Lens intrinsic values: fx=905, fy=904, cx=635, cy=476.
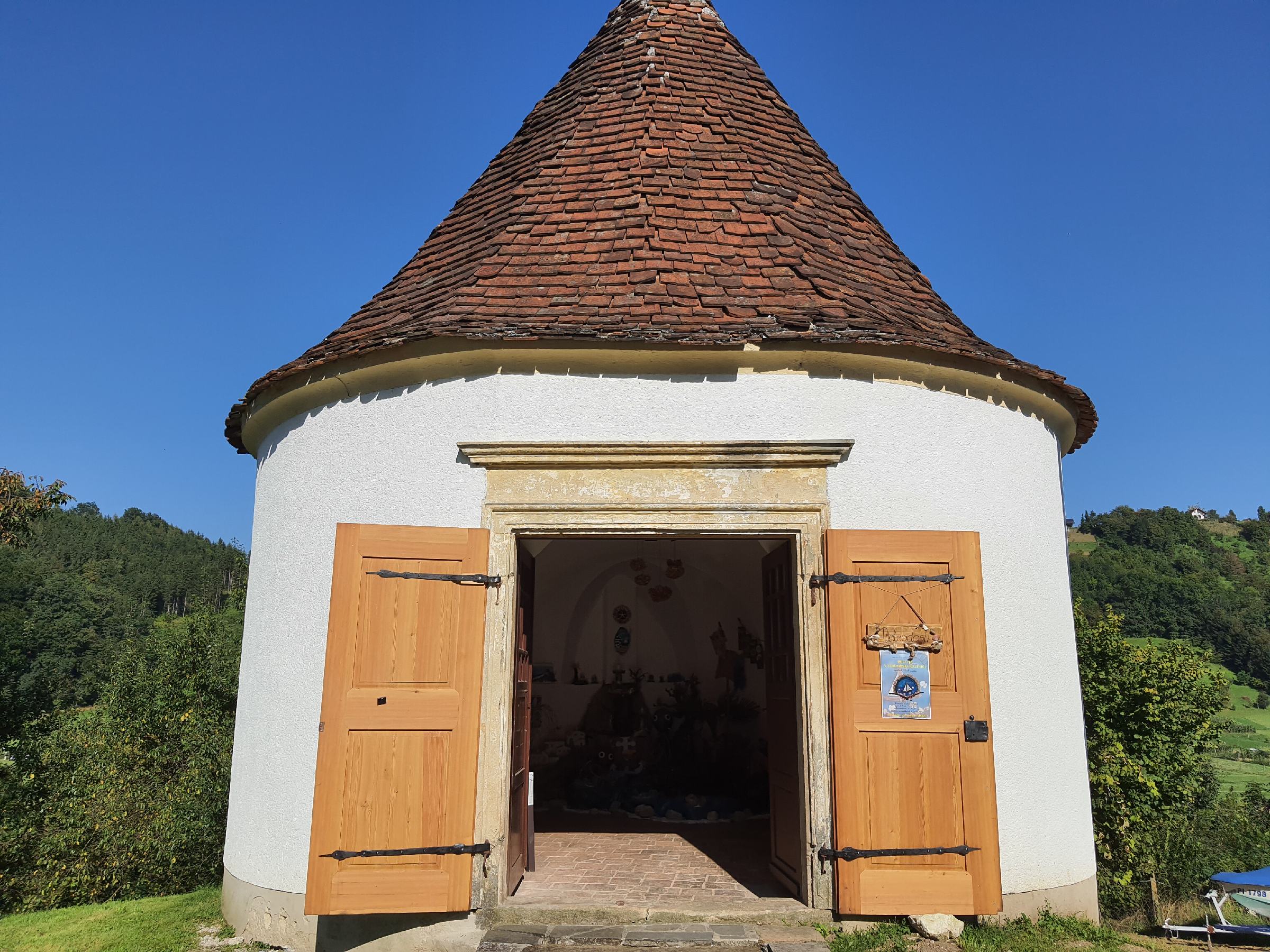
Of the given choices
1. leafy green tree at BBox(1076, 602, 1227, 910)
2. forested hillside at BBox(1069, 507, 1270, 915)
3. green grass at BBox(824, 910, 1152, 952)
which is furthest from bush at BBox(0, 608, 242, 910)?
leafy green tree at BBox(1076, 602, 1227, 910)

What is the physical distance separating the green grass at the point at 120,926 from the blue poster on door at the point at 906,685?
15.4 feet

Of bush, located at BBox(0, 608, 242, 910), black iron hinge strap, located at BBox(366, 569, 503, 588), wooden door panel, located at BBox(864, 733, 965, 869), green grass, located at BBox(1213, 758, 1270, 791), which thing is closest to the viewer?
wooden door panel, located at BBox(864, 733, 965, 869)

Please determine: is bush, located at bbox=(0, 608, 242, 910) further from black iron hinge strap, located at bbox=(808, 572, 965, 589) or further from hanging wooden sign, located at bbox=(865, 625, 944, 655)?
hanging wooden sign, located at bbox=(865, 625, 944, 655)

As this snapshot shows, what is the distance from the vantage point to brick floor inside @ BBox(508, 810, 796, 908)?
546 cm

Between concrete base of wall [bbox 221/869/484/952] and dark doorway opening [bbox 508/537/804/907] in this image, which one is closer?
concrete base of wall [bbox 221/869/484/952]

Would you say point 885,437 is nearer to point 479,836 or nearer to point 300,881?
point 479,836

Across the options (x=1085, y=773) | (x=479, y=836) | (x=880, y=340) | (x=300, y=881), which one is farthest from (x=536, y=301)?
(x=1085, y=773)

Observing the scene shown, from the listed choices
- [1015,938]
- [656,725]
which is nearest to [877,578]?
[1015,938]

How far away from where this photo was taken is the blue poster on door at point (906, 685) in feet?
16.8

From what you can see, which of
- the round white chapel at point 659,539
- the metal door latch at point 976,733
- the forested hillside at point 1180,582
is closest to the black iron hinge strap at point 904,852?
the round white chapel at point 659,539

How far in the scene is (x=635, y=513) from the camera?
17.9 feet

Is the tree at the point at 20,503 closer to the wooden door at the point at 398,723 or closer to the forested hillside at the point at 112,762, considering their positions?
the forested hillside at the point at 112,762

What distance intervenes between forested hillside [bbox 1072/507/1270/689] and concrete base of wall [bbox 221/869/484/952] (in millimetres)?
33249

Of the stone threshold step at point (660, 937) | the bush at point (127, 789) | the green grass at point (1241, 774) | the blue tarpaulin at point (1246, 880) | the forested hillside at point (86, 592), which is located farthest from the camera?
the green grass at point (1241, 774)
